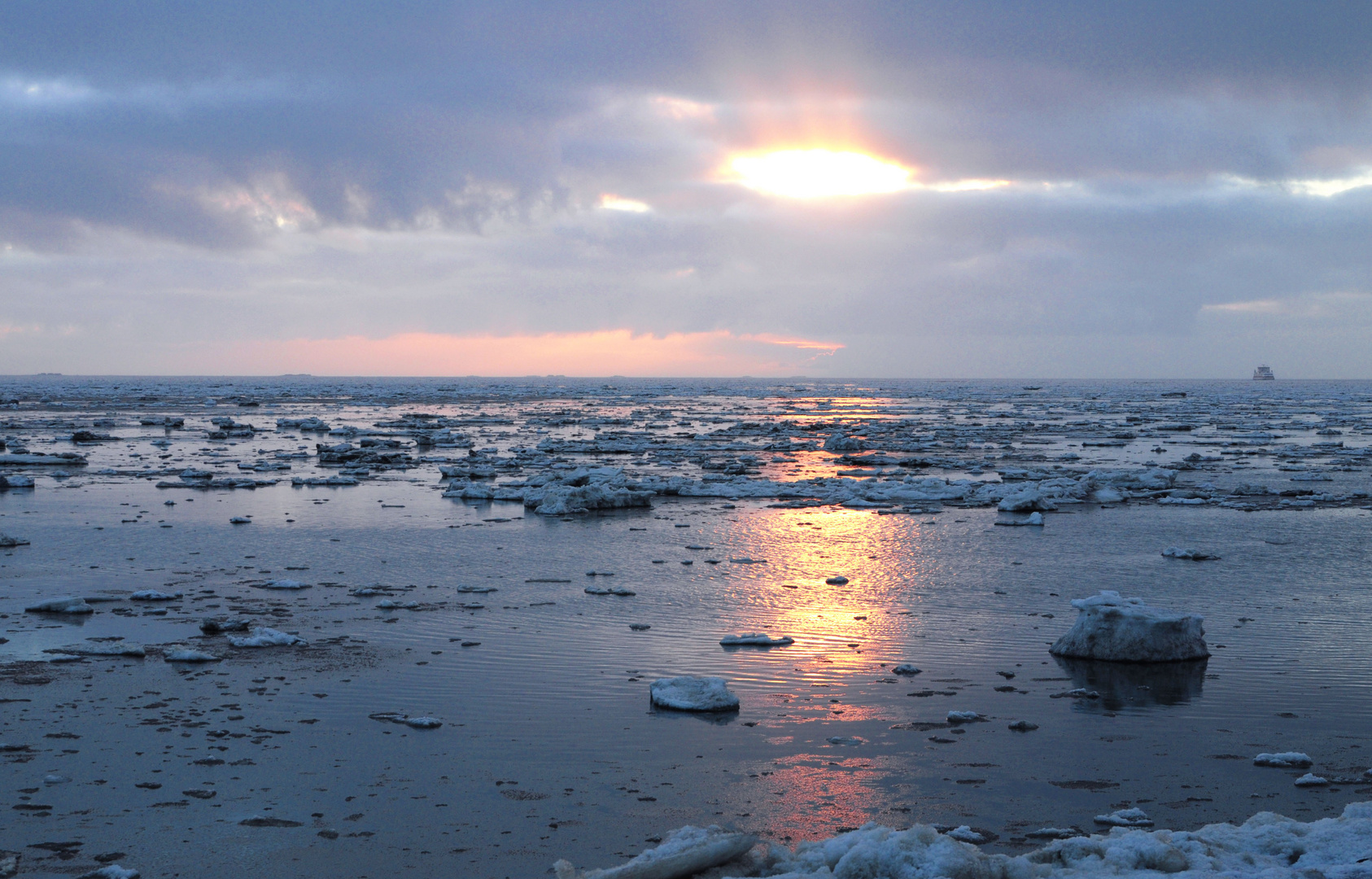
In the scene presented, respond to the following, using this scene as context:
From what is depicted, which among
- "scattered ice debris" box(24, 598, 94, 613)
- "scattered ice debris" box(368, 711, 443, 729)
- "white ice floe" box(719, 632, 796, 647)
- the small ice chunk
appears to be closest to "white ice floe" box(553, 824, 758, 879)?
"scattered ice debris" box(368, 711, 443, 729)

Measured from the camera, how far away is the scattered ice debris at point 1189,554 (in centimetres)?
1575

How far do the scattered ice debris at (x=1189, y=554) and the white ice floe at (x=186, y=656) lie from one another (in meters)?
12.8

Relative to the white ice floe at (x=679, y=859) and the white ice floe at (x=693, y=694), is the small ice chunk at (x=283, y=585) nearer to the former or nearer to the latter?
the white ice floe at (x=693, y=694)

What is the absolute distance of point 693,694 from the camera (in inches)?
332

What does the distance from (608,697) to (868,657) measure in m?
2.65

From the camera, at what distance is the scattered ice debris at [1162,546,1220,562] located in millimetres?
15750

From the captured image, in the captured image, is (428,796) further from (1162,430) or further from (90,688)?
(1162,430)

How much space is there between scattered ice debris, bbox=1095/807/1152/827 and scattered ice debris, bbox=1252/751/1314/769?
1451mm

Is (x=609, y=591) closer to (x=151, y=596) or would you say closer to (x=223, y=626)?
(x=223, y=626)

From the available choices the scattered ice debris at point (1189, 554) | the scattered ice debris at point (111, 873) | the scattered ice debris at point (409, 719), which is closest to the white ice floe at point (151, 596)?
the scattered ice debris at point (409, 719)

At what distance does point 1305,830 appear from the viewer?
5711 millimetres

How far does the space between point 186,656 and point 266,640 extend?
80cm

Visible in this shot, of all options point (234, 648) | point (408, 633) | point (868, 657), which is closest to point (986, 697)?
A: point (868, 657)

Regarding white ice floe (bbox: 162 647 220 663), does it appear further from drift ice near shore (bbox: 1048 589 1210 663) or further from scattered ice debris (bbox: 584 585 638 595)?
drift ice near shore (bbox: 1048 589 1210 663)
